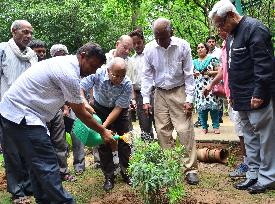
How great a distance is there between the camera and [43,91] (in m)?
3.54

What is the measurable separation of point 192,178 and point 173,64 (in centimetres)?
143

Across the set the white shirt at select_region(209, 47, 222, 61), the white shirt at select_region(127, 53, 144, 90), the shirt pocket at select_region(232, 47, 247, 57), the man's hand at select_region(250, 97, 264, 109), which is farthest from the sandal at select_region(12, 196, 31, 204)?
the white shirt at select_region(209, 47, 222, 61)

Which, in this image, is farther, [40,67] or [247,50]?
[247,50]

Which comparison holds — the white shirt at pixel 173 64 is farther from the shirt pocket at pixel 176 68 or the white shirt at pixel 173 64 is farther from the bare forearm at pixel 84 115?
the bare forearm at pixel 84 115

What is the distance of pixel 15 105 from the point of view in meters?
3.57

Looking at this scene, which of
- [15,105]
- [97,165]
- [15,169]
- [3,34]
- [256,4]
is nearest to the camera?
[15,105]

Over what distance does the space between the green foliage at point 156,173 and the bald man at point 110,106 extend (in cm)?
112

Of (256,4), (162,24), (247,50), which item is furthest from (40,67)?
(256,4)

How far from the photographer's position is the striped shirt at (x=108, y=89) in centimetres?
507

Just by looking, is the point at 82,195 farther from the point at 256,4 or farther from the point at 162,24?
the point at 256,4

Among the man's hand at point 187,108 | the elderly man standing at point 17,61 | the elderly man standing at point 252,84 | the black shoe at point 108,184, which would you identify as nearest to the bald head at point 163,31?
the elderly man standing at point 252,84

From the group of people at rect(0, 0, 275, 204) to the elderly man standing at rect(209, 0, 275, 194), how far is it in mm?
11

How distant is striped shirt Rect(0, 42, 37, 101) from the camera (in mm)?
4973

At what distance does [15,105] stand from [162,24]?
2.14m
